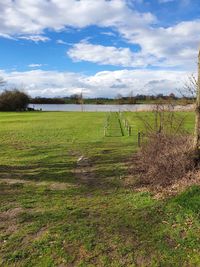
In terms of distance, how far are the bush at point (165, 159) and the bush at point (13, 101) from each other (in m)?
94.1

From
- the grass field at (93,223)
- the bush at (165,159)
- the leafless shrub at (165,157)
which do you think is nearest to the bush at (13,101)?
the grass field at (93,223)

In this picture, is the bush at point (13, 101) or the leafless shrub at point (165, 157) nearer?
the leafless shrub at point (165, 157)

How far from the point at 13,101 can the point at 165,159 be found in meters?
96.1

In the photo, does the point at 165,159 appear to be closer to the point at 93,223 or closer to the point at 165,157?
the point at 165,157

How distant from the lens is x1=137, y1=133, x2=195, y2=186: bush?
926 cm

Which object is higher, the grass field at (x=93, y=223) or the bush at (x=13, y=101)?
the bush at (x=13, y=101)

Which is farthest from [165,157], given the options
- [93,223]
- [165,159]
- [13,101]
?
[13,101]

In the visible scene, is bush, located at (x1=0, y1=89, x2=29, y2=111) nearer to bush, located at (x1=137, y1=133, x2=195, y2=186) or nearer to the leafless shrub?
the leafless shrub

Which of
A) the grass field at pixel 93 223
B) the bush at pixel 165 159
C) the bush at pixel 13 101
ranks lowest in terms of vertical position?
the grass field at pixel 93 223

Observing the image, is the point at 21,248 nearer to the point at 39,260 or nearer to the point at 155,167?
the point at 39,260

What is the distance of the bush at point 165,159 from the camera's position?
9.26 m

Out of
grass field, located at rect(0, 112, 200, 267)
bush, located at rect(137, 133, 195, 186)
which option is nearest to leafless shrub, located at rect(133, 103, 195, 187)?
bush, located at rect(137, 133, 195, 186)

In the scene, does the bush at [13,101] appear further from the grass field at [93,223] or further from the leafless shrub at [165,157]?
the leafless shrub at [165,157]

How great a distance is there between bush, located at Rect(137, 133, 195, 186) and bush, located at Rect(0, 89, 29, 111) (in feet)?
309
